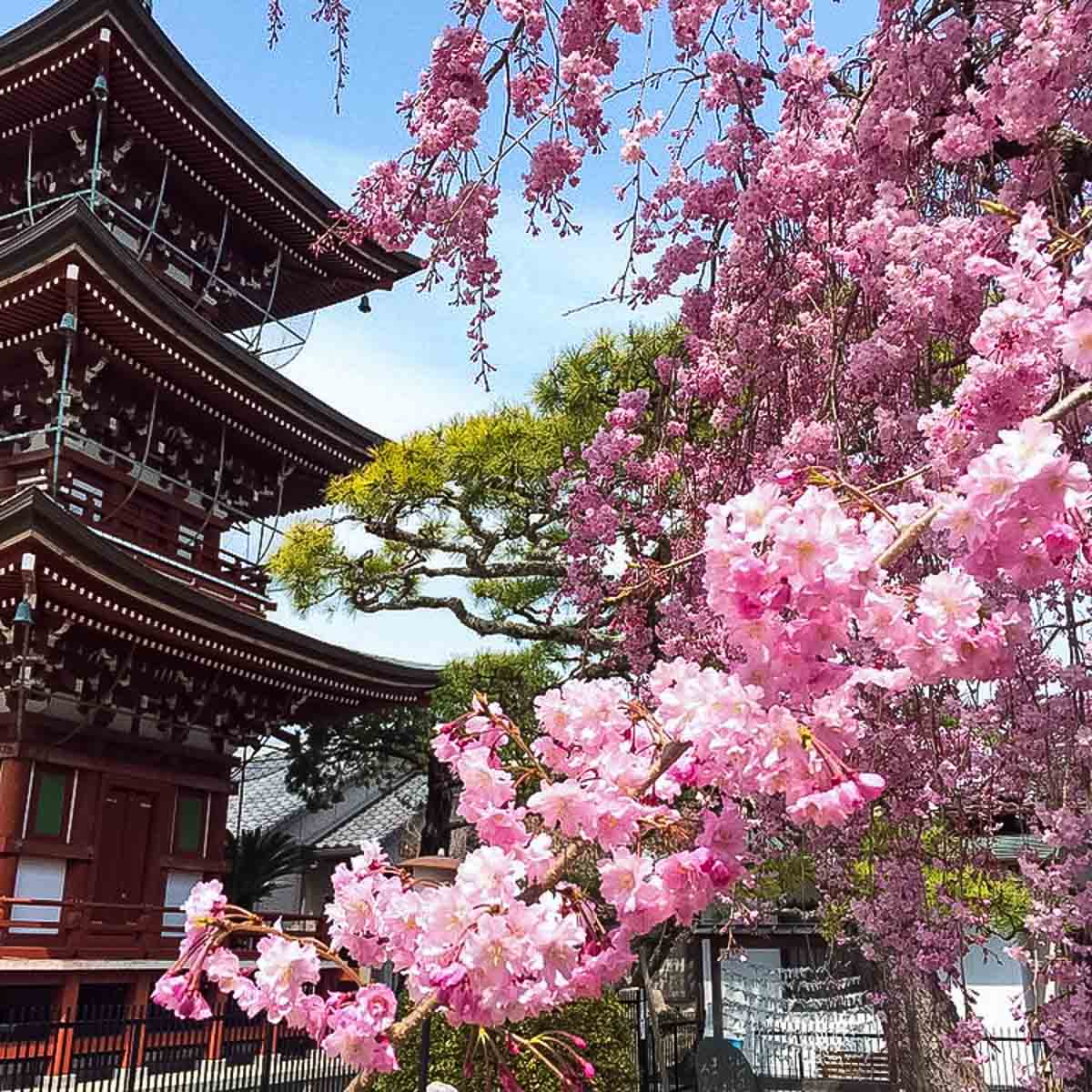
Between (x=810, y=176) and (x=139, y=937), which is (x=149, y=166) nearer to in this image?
(x=139, y=937)

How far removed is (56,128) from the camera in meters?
11.3

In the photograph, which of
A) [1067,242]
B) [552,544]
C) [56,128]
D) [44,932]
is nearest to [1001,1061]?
[552,544]

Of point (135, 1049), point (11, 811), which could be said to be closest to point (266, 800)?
point (11, 811)

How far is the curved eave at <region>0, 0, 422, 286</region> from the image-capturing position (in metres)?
10.1

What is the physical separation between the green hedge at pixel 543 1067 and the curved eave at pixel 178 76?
6.32 meters

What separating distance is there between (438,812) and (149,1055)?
5660 mm

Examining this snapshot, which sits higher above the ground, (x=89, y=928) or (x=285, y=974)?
(x=285, y=974)

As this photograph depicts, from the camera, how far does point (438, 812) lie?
48.0 ft

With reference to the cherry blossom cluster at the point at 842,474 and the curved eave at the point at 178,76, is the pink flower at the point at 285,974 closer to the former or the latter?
the cherry blossom cluster at the point at 842,474

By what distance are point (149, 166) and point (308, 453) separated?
3.76 m

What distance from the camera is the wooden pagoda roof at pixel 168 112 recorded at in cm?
1026

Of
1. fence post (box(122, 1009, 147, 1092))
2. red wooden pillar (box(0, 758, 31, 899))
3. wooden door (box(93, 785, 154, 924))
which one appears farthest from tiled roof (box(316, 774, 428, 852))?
fence post (box(122, 1009, 147, 1092))

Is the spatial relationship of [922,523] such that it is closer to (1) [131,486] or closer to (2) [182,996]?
(2) [182,996]

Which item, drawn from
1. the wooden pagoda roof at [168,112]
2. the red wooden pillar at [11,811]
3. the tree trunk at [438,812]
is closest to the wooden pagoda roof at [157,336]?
the wooden pagoda roof at [168,112]
